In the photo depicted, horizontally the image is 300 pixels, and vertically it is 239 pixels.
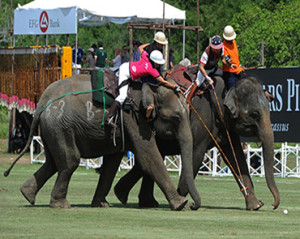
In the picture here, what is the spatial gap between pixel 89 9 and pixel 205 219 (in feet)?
72.7

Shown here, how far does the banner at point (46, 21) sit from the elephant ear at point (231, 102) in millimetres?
17280

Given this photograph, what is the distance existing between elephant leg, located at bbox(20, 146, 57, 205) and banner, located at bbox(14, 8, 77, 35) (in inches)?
709

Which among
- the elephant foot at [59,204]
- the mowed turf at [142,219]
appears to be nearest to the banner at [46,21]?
the mowed turf at [142,219]

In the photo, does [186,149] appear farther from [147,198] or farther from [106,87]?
[106,87]

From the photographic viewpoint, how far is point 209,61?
59.6ft

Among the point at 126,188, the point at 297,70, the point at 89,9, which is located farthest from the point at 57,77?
the point at 126,188

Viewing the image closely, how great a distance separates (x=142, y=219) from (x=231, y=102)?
4.36 metres

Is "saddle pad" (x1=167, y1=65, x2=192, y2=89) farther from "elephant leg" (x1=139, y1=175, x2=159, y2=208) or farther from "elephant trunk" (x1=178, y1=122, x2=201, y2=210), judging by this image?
"elephant leg" (x1=139, y1=175, x2=159, y2=208)

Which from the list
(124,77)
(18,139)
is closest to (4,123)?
(18,139)

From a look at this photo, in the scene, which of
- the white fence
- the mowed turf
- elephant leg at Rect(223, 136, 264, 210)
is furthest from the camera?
the white fence

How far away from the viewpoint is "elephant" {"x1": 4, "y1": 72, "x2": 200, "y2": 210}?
16766 mm

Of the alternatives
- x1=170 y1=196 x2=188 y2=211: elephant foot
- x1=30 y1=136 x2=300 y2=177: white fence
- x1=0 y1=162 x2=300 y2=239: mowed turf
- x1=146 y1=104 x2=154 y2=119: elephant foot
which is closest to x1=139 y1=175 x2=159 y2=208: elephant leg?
x1=0 y1=162 x2=300 y2=239: mowed turf

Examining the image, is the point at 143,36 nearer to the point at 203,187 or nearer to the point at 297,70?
the point at 297,70

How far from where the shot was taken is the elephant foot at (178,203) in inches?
656
